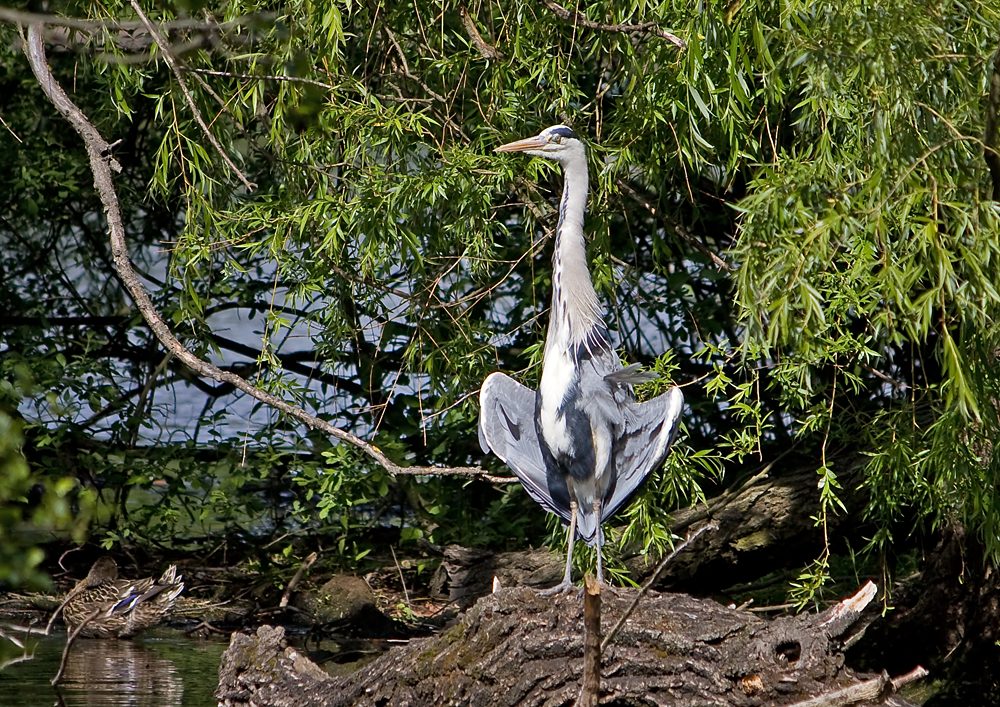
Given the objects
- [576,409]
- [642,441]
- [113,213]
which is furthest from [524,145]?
[113,213]

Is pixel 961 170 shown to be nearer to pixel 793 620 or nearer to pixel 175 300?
pixel 793 620

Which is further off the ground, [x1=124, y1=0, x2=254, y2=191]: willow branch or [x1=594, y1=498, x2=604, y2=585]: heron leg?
[x1=124, y1=0, x2=254, y2=191]: willow branch

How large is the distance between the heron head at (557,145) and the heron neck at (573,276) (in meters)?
0.04

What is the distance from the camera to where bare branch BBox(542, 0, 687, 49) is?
4539 millimetres

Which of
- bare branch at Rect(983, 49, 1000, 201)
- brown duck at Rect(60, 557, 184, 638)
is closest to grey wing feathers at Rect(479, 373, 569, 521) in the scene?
brown duck at Rect(60, 557, 184, 638)

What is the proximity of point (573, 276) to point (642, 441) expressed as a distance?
2.27 feet

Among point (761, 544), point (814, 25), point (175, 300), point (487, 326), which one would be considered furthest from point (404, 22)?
point (761, 544)

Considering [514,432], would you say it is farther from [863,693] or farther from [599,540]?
[863,693]

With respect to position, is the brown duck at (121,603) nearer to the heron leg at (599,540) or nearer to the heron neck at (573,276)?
the heron leg at (599,540)

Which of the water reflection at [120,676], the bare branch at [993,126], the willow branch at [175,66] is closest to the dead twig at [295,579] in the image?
the water reflection at [120,676]

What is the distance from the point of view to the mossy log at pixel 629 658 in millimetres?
3645

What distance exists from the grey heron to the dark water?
1.51m

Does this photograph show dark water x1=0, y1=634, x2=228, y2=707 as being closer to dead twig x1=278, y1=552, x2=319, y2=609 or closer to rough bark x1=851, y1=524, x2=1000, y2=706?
dead twig x1=278, y1=552, x2=319, y2=609

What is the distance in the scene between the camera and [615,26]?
489 centimetres
